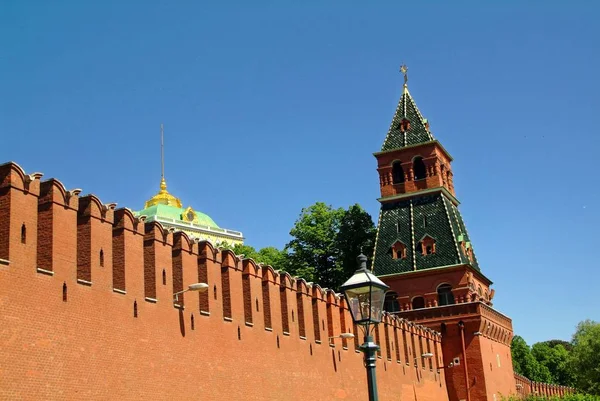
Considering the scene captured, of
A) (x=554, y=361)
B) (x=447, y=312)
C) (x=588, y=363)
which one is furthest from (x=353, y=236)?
(x=554, y=361)

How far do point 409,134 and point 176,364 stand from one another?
35449 mm

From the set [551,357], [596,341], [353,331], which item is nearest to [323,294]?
[353,331]

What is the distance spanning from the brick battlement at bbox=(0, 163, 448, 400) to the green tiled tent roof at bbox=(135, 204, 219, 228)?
54.2m

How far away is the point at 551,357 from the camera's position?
103 meters

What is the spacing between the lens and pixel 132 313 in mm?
21062

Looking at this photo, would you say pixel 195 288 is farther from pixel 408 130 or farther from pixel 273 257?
pixel 273 257

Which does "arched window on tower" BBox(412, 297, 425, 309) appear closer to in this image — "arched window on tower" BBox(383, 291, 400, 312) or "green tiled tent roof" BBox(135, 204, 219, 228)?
"arched window on tower" BBox(383, 291, 400, 312)

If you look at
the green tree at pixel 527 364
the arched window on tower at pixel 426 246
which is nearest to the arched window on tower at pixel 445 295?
the arched window on tower at pixel 426 246

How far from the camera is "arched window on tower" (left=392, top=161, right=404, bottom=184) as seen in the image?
5438 centimetres

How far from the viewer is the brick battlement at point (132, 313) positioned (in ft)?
57.6

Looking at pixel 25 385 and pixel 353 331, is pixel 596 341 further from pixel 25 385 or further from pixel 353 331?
pixel 25 385

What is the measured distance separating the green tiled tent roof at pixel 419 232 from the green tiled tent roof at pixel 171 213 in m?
35.7

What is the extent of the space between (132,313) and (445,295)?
31.5m

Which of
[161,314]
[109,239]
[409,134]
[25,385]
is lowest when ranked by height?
[25,385]
